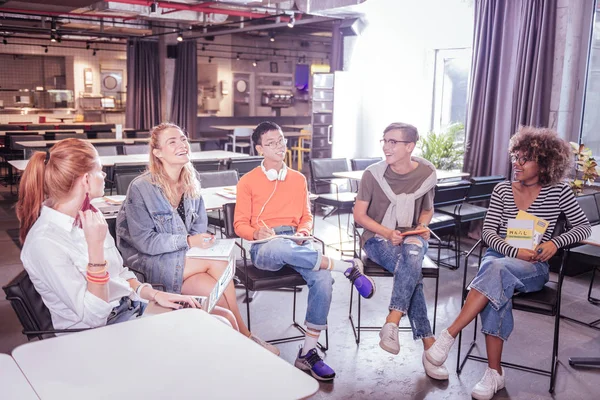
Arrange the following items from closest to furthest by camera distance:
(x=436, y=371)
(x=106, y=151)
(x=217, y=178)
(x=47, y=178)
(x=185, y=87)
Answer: (x=47, y=178)
(x=436, y=371)
(x=217, y=178)
(x=106, y=151)
(x=185, y=87)

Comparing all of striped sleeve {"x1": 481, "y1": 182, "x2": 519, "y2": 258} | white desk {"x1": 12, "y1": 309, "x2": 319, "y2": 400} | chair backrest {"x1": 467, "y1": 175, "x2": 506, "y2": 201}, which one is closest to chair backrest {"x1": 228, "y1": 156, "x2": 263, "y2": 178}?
chair backrest {"x1": 467, "y1": 175, "x2": 506, "y2": 201}

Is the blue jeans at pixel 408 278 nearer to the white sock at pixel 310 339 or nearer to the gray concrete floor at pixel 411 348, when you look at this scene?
the gray concrete floor at pixel 411 348

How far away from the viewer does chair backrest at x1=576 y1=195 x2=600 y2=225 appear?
412cm

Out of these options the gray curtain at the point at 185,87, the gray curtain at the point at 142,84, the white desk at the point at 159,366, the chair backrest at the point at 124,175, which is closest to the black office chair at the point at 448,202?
the chair backrest at the point at 124,175

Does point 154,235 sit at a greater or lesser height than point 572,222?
lesser

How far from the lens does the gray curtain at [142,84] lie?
1345 cm

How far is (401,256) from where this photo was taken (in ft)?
10.7

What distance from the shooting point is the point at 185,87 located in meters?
13.4

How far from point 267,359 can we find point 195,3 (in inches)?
330

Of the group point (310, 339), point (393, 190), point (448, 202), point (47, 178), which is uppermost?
point (47, 178)

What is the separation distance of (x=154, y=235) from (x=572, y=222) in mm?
2322

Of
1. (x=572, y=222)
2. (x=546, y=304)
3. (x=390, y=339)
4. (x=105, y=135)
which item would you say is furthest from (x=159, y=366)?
(x=105, y=135)

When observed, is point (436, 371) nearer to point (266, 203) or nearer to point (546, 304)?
point (546, 304)

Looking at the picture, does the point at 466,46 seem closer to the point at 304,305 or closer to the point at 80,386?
the point at 304,305
